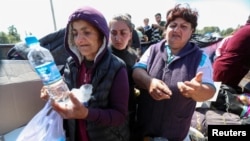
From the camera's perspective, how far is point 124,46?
177cm

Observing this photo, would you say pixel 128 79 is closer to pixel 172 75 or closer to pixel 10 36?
pixel 172 75

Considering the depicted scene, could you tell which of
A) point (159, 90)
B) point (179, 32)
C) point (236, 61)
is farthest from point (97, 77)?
point (236, 61)

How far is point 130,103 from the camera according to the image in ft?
5.48

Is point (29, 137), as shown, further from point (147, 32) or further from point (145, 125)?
point (147, 32)

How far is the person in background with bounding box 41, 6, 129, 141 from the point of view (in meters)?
1.34

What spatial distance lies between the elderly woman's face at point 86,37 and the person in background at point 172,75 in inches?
13.3

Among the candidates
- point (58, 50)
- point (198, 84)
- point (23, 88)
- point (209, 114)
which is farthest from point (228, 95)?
point (23, 88)

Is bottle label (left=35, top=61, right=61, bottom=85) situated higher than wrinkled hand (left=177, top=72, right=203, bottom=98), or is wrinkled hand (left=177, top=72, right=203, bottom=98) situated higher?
bottle label (left=35, top=61, right=61, bottom=85)

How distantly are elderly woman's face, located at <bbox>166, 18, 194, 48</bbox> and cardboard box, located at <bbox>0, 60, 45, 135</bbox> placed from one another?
910mm

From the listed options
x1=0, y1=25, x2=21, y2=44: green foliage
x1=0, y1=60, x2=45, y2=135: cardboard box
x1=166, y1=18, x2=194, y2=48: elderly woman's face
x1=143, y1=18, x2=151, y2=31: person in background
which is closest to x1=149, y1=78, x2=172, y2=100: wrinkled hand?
x1=166, y1=18, x2=194, y2=48: elderly woman's face

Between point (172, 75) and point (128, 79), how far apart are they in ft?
0.86

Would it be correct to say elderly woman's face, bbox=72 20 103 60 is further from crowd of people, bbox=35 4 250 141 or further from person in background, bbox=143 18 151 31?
person in background, bbox=143 18 151 31

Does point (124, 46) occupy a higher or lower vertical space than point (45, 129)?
higher

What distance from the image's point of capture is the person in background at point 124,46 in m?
1.68
